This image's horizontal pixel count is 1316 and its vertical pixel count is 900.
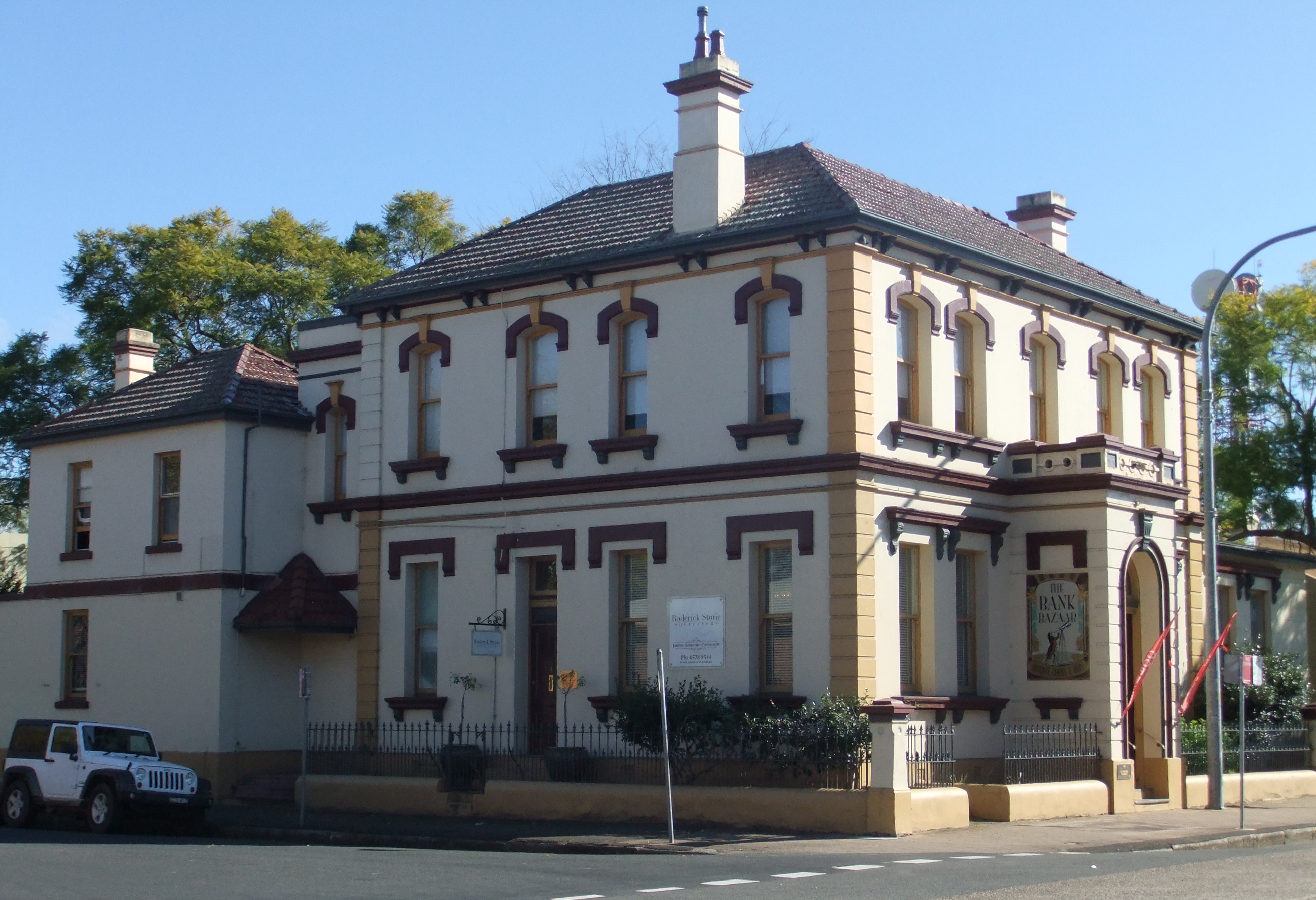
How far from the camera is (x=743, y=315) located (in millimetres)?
24984

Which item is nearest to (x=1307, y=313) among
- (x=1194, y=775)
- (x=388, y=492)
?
(x=1194, y=775)

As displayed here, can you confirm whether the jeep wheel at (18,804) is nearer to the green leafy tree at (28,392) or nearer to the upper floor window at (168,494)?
the upper floor window at (168,494)

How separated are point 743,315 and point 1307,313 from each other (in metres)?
24.7

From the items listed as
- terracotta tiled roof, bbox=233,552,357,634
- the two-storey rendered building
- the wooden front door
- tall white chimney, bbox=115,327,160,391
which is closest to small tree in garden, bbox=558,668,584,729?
the two-storey rendered building

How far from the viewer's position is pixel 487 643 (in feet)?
88.2

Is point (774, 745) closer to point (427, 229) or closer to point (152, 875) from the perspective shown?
point (152, 875)

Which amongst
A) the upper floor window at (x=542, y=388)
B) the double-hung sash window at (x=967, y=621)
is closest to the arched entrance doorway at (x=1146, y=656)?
the double-hung sash window at (x=967, y=621)

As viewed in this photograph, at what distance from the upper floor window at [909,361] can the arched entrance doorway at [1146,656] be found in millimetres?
4283

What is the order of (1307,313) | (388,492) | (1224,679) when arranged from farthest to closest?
1. (1307,313)
2. (388,492)
3. (1224,679)

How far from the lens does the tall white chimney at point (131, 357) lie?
35.5 meters

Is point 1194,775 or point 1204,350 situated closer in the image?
point 1204,350

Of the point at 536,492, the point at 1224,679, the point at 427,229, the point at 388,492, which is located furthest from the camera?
the point at 427,229

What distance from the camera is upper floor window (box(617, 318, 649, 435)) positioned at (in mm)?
26297

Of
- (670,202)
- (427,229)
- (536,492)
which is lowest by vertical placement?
(536,492)
